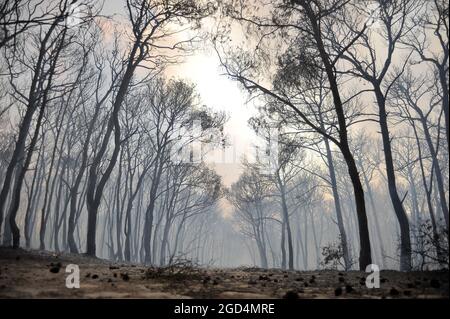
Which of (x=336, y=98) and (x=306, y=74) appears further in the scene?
(x=306, y=74)

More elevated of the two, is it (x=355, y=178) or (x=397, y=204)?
(x=355, y=178)

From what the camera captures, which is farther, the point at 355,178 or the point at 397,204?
the point at 397,204

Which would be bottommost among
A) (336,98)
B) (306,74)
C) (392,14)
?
(336,98)

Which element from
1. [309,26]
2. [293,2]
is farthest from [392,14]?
[293,2]

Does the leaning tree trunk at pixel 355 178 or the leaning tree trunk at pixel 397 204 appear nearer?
the leaning tree trunk at pixel 355 178

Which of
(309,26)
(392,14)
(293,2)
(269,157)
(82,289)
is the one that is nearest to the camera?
(82,289)

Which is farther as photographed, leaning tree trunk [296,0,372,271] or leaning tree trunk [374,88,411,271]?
leaning tree trunk [374,88,411,271]

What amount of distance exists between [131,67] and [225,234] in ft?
219

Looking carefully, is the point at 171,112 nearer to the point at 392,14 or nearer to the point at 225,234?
the point at 392,14

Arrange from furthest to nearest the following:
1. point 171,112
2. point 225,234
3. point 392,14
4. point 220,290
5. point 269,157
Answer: point 225,234, point 269,157, point 171,112, point 392,14, point 220,290
